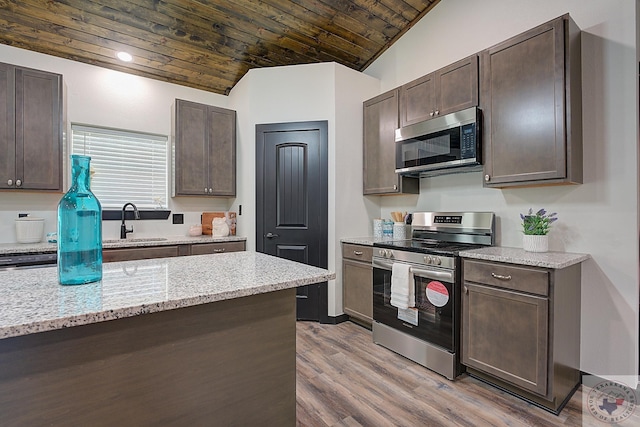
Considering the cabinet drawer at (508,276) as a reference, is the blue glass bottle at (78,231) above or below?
above

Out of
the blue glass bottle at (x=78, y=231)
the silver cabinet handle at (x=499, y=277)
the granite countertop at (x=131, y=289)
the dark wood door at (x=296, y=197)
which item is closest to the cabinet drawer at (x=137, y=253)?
the dark wood door at (x=296, y=197)

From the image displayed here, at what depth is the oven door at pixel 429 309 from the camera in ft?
7.30

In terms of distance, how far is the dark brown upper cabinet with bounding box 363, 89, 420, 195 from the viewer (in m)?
3.18

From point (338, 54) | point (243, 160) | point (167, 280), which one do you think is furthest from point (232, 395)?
point (338, 54)

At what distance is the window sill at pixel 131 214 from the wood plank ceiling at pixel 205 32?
5.15 feet

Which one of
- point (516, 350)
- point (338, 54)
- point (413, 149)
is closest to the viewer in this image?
point (516, 350)

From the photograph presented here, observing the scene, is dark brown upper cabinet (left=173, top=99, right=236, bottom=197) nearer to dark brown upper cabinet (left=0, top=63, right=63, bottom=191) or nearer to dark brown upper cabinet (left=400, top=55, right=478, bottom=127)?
dark brown upper cabinet (left=0, top=63, right=63, bottom=191)

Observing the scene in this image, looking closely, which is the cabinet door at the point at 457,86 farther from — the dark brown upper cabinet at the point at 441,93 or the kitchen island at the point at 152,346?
the kitchen island at the point at 152,346

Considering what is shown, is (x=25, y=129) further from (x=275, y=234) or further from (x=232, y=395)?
(x=232, y=395)

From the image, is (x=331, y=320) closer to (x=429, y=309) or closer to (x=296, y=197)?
(x=429, y=309)

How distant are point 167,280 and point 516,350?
206 centimetres

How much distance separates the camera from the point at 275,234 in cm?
346

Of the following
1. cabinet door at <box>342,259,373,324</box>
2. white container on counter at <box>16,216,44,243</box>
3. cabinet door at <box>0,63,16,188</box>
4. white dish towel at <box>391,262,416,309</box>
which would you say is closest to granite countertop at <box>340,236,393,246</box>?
cabinet door at <box>342,259,373,324</box>

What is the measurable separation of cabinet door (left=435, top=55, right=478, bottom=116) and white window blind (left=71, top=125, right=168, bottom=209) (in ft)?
10.3
